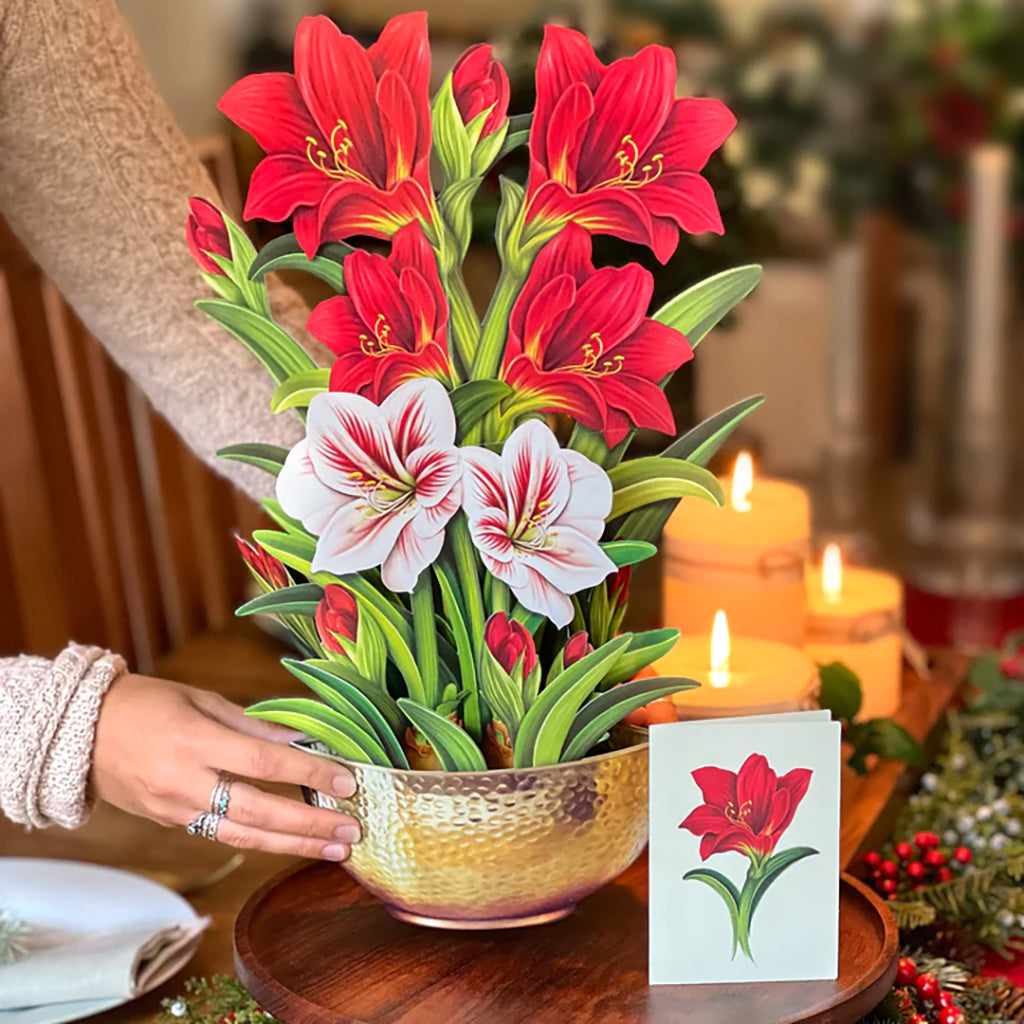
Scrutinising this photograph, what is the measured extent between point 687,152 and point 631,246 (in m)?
0.65

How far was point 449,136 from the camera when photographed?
0.60 m

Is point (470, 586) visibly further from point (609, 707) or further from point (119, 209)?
point (119, 209)

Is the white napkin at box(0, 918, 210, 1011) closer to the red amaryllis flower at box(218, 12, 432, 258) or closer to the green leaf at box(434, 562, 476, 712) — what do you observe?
the green leaf at box(434, 562, 476, 712)

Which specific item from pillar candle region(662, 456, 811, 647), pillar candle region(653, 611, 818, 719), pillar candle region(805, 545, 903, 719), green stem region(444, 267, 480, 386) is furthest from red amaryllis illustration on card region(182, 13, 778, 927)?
pillar candle region(805, 545, 903, 719)

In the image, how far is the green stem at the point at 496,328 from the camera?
63 cm

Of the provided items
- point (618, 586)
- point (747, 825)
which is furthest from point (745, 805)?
point (618, 586)

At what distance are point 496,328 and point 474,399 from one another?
3 centimetres

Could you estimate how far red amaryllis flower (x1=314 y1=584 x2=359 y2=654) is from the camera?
2.11ft

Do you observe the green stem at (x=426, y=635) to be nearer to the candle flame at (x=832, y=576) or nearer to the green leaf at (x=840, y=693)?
the green leaf at (x=840, y=693)

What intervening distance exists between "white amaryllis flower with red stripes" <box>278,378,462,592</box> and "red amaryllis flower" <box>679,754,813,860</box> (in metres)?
0.16

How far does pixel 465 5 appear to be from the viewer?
434 cm

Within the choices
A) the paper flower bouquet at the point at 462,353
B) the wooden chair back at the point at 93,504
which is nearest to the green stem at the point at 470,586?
the paper flower bouquet at the point at 462,353

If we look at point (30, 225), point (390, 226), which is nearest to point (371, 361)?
point (390, 226)

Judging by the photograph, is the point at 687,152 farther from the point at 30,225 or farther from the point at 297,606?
the point at 30,225
